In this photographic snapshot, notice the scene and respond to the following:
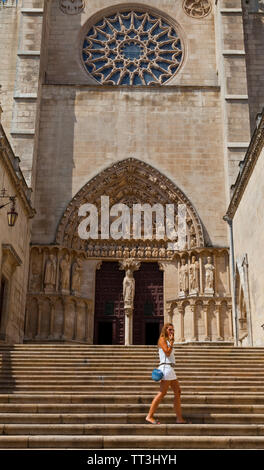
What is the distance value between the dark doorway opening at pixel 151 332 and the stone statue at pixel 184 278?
1.23 metres

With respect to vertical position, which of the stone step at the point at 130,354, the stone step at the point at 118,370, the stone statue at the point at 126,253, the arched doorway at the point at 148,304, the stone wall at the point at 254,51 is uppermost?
the stone wall at the point at 254,51

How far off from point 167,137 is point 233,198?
318 centimetres

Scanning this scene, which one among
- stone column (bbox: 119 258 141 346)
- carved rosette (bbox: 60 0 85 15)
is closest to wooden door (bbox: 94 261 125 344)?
stone column (bbox: 119 258 141 346)

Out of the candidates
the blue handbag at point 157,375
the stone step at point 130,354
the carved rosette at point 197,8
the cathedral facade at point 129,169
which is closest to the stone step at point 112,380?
the stone step at point 130,354

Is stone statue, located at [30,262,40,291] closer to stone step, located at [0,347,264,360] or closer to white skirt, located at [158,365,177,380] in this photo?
stone step, located at [0,347,264,360]

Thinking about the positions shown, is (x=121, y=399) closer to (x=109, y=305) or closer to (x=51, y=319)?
(x=51, y=319)

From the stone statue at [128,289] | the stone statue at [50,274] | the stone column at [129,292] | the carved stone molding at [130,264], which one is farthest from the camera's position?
the carved stone molding at [130,264]

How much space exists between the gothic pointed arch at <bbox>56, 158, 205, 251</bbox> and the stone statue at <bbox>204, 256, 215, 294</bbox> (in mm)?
557

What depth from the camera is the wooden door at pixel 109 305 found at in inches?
558

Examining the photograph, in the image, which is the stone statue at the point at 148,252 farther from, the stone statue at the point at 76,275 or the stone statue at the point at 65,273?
the stone statue at the point at 65,273

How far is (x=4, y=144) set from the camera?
1086 centimetres

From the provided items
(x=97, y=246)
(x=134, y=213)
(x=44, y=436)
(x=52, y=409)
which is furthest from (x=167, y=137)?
(x=44, y=436)

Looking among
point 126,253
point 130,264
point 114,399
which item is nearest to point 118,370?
point 114,399

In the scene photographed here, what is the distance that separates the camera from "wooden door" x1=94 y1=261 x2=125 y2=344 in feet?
46.5
